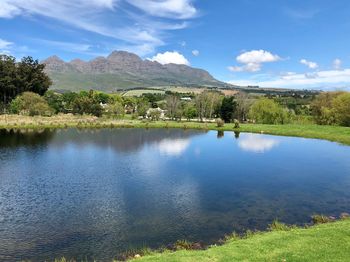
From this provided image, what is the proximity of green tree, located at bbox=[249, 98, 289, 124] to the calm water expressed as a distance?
192ft

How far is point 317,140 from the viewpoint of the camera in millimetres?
85250

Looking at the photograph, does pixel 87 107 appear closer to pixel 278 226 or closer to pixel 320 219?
pixel 320 219

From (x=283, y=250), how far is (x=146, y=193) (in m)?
18.9

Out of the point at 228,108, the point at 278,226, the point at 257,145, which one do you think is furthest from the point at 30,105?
the point at 278,226

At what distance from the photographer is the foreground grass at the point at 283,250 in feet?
55.3

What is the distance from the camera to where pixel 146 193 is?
3472 centimetres

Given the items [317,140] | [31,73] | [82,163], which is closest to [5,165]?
[82,163]

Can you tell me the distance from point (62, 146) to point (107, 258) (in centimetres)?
4963

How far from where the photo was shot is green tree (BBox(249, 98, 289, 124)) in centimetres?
12594

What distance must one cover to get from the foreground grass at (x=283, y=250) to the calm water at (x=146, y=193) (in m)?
4.64

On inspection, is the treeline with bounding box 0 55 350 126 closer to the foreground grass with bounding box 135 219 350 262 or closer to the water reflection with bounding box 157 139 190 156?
the water reflection with bounding box 157 139 190 156

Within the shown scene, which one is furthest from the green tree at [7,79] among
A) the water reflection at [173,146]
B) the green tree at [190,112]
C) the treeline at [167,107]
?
the water reflection at [173,146]

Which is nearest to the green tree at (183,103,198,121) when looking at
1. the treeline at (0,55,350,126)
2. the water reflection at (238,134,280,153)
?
the treeline at (0,55,350,126)

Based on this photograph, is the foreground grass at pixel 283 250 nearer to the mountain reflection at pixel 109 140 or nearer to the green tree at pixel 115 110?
the mountain reflection at pixel 109 140
